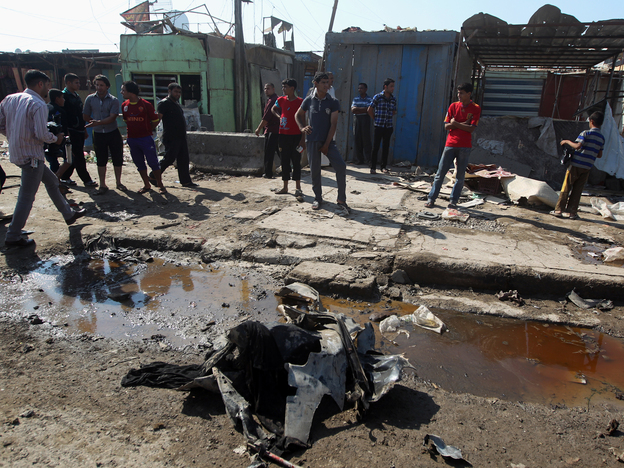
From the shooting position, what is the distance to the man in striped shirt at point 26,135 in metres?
3.94

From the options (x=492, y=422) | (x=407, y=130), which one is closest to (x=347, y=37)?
(x=407, y=130)

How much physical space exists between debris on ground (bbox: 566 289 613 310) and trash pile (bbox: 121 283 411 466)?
6.76ft

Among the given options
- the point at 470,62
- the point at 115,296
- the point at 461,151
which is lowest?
the point at 115,296

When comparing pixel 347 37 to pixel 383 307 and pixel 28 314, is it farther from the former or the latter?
pixel 28 314

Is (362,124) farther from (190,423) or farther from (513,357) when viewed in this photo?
(190,423)

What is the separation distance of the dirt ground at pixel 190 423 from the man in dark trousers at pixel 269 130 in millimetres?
5093

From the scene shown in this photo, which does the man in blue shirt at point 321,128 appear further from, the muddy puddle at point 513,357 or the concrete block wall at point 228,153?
the muddy puddle at point 513,357

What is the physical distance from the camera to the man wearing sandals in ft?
19.2

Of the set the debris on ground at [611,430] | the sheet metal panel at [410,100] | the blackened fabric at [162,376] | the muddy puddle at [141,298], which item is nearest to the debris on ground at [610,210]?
the sheet metal panel at [410,100]

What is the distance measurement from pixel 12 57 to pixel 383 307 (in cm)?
2299

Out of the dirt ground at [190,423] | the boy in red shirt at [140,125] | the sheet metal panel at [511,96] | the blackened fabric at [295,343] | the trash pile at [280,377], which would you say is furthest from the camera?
the sheet metal panel at [511,96]

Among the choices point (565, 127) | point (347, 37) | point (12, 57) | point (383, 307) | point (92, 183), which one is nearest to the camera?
point (383, 307)

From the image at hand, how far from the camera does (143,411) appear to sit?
2.08m

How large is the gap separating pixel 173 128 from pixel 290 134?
186 cm
